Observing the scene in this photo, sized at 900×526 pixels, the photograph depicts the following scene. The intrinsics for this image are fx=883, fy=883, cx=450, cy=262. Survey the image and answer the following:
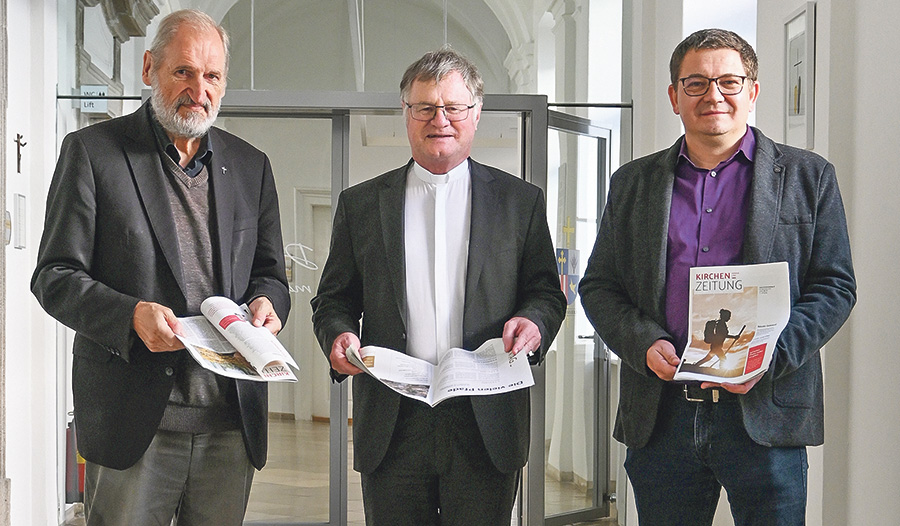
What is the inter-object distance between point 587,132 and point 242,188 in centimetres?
309

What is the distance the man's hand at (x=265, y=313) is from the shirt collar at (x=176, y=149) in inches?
13.6

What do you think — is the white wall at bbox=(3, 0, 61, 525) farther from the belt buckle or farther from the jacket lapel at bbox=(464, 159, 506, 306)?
the belt buckle

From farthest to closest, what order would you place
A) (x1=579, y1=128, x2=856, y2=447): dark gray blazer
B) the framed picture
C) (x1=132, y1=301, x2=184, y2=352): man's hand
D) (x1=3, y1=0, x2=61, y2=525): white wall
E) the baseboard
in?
the baseboard, (x1=3, y1=0, x2=61, y2=525): white wall, the framed picture, (x1=579, y1=128, x2=856, y2=447): dark gray blazer, (x1=132, y1=301, x2=184, y2=352): man's hand

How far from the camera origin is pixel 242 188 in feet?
7.04

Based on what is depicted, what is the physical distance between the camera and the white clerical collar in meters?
2.34

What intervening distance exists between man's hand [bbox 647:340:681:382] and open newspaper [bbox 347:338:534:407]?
0.91ft

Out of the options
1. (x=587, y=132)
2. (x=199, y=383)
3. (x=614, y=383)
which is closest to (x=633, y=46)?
(x=587, y=132)

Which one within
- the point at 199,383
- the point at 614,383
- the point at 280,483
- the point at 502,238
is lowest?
the point at 280,483

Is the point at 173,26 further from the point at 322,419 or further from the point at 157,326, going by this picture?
the point at 322,419

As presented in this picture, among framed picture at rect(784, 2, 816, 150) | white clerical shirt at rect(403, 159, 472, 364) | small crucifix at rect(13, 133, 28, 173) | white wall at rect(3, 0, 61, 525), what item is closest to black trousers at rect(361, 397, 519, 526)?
white clerical shirt at rect(403, 159, 472, 364)

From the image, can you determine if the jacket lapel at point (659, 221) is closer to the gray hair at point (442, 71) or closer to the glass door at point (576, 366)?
the gray hair at point (442, 71)

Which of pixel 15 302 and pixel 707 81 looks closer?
pixel 707 81

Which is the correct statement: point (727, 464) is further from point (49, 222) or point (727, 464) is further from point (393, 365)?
point (49, 222)

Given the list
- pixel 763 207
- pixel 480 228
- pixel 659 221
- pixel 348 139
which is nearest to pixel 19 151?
pixel 348 139
